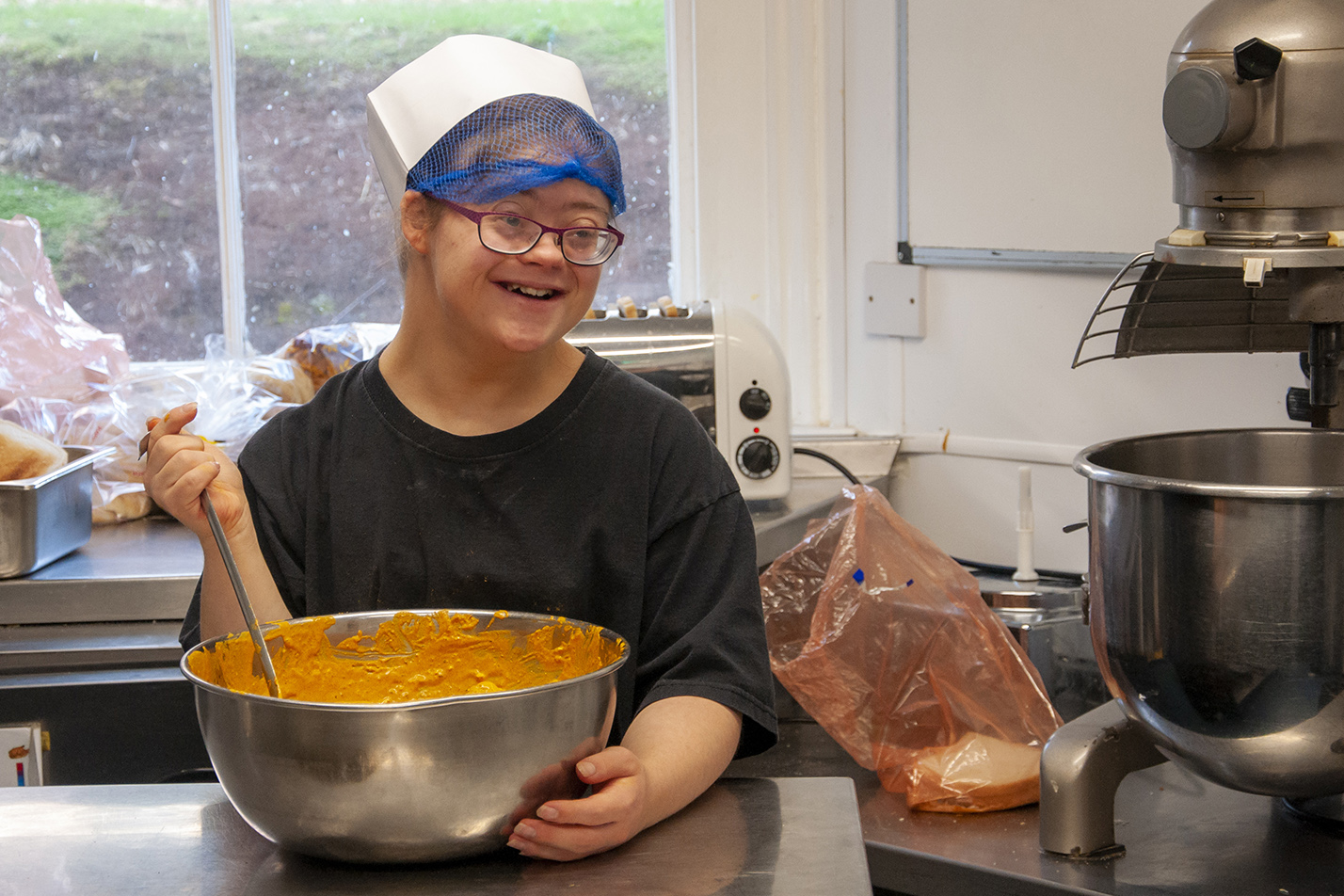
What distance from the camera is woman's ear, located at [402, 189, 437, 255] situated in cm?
102

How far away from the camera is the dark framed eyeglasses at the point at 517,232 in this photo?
0.98m

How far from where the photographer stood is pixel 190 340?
2.21 metres

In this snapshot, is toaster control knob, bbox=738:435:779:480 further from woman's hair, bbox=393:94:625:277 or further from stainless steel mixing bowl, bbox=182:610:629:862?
stainless steel mixing bowl, bbox=182:610:629:862

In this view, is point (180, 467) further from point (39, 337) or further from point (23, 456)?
point (39, 337)

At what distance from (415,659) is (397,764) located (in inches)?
9.3

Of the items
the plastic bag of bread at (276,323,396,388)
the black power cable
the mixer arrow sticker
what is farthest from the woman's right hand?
the black power cable

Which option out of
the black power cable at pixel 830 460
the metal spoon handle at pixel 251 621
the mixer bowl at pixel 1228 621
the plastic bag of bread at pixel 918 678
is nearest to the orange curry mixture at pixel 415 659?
the metal spoon handle at pixel 251 621

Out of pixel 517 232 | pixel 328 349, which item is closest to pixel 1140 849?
pixel 517 232

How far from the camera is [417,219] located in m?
1.04

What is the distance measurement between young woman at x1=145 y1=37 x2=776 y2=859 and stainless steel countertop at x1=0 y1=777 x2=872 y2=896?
0.36 ft

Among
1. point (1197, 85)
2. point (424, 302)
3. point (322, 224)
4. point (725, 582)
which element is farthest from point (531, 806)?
point (322, 224)

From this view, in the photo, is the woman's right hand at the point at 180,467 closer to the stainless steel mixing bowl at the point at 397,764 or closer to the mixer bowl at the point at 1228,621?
the stainless steel mixing bowl at the point at 397,764

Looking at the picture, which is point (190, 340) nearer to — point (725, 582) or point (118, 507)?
point (118, 507)

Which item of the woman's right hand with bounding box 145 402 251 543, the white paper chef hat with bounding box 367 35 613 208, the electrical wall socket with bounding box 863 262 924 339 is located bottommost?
the woman's right hand with bounding box 145 402 251 543
